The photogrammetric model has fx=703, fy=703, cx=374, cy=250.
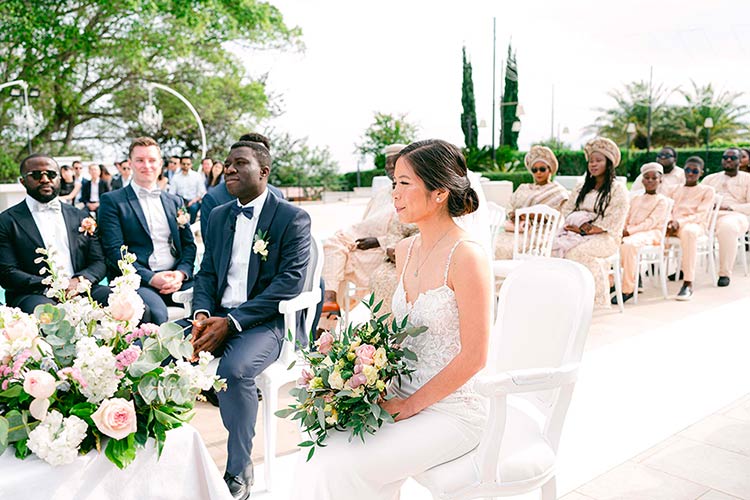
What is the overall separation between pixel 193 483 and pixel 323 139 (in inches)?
1106

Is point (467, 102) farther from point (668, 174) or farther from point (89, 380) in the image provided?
point (89, 380)

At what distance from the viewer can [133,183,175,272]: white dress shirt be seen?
4.68 meters

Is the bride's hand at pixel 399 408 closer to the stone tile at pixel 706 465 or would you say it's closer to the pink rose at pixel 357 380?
the pink rose at pixel 357 380

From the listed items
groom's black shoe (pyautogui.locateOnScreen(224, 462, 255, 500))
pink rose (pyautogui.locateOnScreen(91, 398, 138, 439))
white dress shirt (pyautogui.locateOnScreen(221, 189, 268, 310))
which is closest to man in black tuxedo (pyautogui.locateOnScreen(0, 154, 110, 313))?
white dress shirt (pyautogui.locateOnScreen(221, 189, 268, 310))

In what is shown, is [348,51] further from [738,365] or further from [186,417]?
[186,417]

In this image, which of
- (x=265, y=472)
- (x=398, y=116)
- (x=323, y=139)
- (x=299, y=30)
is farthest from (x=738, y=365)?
(x=398, y=116)

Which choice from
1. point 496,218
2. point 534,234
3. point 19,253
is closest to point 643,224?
point 534,234

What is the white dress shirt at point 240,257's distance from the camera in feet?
12.1

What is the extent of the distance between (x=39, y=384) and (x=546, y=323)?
1662 mm

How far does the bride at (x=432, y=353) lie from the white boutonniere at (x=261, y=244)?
128cm

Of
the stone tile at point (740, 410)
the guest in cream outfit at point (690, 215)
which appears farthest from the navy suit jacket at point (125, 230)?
the guest in cream outfit at point (690, 215)

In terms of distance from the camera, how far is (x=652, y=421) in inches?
158

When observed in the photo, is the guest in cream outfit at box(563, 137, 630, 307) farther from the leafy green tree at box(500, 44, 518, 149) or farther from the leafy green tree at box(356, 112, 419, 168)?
the leafy green tree at box(356, 112, 419, 168)

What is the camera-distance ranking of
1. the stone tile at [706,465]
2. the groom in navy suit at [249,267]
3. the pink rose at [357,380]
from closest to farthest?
1. the pink rose at [357,380]
2. the stone tile at [706,465]
3. the groom in navy suit at [249,267]
